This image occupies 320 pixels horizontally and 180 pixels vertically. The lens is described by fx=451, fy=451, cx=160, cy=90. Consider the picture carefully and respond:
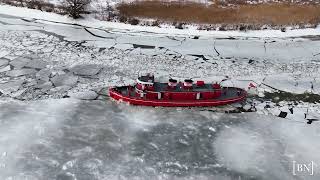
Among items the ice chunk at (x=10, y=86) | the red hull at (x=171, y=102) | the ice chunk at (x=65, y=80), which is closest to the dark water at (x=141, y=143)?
the red hull at (x=171, y=102)

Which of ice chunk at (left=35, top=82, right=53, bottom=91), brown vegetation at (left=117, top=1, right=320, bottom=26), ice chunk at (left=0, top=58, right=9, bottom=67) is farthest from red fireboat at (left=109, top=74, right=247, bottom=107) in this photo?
brown vegetation at (left=117, top=1, right=320, bottom=26)

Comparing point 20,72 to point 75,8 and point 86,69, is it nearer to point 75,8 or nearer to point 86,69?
point 86,69

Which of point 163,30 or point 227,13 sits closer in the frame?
point 163,30

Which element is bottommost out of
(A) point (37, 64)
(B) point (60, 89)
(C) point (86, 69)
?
(B) point (60, 89)

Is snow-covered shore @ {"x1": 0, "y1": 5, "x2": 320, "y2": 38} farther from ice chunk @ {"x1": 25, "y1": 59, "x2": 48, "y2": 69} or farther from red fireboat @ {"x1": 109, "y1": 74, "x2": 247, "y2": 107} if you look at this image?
red fireboat @ {"x1": 109, "y1": 74, "x2": 247, "y2": 107}

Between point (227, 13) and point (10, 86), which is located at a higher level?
point (227, 13)

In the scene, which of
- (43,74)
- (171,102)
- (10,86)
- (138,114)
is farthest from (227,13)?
(10,86)
